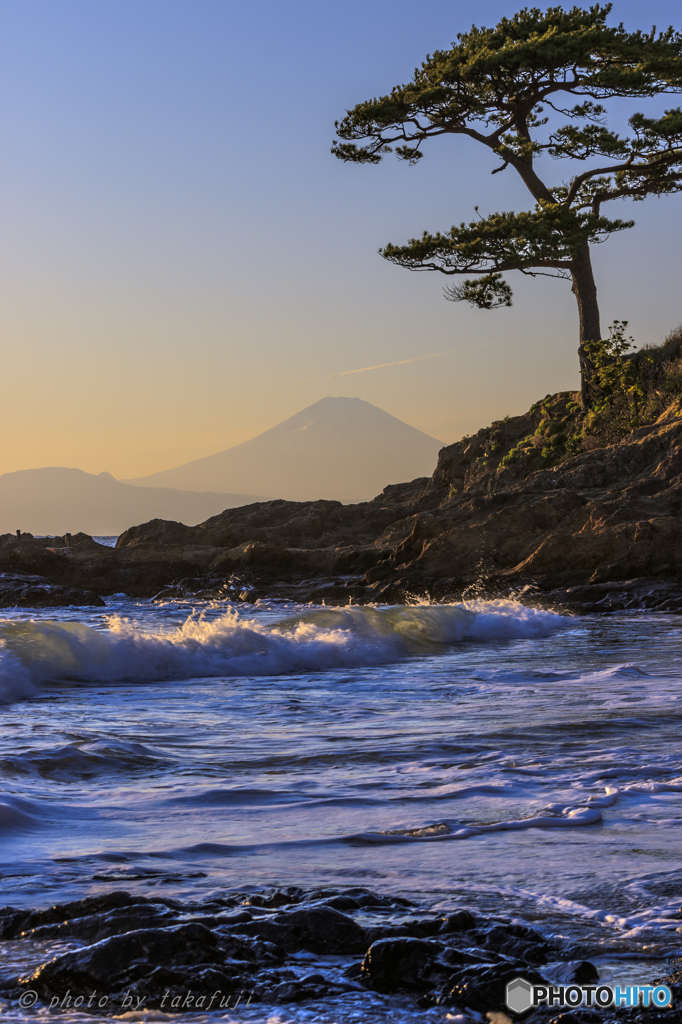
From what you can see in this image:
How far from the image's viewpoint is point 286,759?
494cm

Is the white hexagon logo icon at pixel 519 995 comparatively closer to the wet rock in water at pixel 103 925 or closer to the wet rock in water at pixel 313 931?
the wet rock in water at pixel 313 931

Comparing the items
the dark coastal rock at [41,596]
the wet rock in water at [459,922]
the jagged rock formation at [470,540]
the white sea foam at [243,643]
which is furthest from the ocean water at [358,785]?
the dark coastal rock at [41,596]

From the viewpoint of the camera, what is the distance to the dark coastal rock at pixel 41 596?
1853 cm

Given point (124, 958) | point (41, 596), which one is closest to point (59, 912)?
point (124, 958)

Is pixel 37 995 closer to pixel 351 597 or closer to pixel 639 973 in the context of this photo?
pixel 639 973

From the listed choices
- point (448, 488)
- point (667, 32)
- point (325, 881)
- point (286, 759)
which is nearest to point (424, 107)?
point (667, 32)

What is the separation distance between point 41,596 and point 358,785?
16130mm

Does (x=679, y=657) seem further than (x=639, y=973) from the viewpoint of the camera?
Yes

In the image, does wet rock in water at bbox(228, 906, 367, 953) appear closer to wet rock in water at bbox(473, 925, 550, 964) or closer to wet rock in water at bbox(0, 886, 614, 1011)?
wet rock in water at bbox(0, 886, 614, 1011)

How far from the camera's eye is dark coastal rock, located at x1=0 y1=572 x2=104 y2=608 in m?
18.5

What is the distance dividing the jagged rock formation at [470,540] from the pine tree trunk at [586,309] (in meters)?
1.30

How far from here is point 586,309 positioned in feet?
76.8

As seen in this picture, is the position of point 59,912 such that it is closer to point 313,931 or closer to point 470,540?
point 313,931

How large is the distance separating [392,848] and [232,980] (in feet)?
3.84
